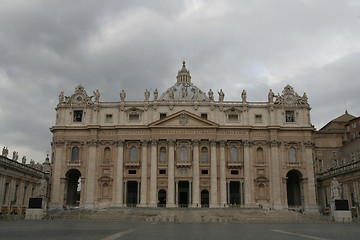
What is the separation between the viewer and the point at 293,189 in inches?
2894

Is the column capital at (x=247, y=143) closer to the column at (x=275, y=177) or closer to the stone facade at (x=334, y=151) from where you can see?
the column at (x=275, y=177)

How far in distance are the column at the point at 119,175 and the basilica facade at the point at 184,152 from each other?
0.56 ft

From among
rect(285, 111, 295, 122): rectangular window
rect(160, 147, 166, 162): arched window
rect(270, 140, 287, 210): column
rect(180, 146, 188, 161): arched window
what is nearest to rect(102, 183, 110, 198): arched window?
rect(160, 147, 166, 162): arched window

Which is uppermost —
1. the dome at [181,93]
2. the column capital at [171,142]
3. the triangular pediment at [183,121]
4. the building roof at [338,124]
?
the dome at [181,93]

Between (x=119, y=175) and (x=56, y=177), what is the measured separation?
11.4m

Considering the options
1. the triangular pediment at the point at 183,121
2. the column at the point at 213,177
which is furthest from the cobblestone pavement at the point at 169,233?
the triangular pediment at the point at 183,121

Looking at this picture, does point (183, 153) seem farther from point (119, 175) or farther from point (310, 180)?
→ point (310, 180)

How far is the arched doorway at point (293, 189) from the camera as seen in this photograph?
7156 cm

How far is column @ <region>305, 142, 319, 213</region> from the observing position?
218 feet

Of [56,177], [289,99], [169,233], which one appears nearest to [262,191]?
[289,99]

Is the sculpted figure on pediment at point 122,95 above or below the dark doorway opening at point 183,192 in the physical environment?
above

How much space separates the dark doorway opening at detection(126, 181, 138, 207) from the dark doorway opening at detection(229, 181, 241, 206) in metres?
17.5

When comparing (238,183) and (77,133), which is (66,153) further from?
(238,183)

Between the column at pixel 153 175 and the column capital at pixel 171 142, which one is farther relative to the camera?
the column capital at pixel 171 142
